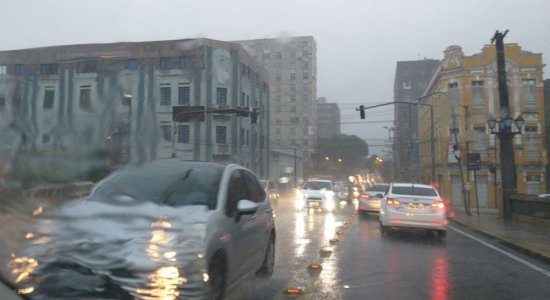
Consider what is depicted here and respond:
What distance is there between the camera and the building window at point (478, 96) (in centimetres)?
3600

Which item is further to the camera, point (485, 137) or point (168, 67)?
point (485, 137)

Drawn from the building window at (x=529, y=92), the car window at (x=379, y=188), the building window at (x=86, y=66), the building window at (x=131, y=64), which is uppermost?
the building window at (x=529, y=92)

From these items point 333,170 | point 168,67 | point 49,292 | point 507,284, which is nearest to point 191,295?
point 49,292

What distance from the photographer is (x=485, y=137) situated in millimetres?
37594

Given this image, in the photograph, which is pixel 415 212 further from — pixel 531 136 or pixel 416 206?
pixel 531 136

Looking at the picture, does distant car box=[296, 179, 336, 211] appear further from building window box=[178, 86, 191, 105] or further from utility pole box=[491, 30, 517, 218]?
building window box=[178, 86, 191, 105]

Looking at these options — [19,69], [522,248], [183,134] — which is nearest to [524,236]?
[522,248]

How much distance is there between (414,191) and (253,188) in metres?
8.06

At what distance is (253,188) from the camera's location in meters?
6.89

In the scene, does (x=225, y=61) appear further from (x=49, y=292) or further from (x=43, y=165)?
(x=49, y=292)

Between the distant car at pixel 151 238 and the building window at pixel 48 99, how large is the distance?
0.92 m

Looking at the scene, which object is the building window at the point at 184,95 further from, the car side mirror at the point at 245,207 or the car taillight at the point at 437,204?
the car taillight at the point at 437,204

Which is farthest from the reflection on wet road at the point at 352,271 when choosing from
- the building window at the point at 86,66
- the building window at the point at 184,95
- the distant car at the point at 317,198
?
the distant car at the point at 317,198

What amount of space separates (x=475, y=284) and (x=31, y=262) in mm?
5820
